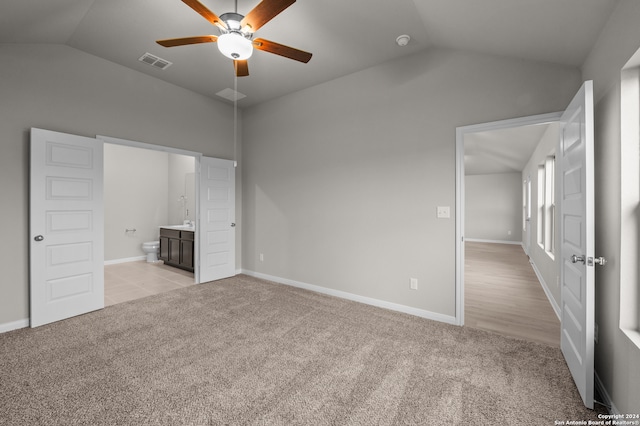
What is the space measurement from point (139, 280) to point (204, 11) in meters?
4.39

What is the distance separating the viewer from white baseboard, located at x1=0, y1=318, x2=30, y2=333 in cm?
279

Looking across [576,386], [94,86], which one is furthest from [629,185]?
[94,86]

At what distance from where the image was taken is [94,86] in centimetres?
339

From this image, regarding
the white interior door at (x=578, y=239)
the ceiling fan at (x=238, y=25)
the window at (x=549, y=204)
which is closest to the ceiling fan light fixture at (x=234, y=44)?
the ceiling fan at (x=238, y=25)

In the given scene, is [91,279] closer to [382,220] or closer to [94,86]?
[94,86]

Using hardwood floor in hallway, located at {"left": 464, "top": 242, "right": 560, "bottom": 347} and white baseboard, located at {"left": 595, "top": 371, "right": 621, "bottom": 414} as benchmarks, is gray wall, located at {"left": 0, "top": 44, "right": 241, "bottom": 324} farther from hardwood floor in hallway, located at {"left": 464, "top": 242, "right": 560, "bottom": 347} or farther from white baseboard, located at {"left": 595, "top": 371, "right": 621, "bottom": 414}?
white baseboard, located at {"left": 595, "top": 371, "right": 621, "bottom": 414}

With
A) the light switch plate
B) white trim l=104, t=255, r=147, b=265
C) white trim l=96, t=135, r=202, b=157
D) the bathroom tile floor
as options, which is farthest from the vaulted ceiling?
white trim l=104, t=255, r=147, b=265

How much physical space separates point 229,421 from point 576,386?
232cm

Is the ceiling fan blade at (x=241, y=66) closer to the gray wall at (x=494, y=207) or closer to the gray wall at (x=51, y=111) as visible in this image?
the gray wall at (x=51, y=111)

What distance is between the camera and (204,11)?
1.88 m

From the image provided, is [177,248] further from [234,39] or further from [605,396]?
[605,396]

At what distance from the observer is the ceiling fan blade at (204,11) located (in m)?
1.77

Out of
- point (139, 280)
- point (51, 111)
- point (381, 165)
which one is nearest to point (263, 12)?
point (381, 165)

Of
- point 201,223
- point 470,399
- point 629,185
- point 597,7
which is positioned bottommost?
point 470,399
